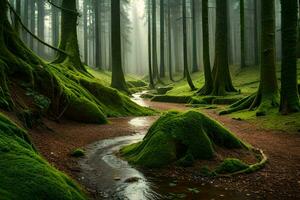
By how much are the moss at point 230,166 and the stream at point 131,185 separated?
2.64ft

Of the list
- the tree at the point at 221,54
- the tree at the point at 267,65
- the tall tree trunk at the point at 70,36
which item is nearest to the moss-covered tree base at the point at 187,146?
the tree at the point at 267,65

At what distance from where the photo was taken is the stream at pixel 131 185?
5.76 metres

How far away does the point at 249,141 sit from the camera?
10438 mm

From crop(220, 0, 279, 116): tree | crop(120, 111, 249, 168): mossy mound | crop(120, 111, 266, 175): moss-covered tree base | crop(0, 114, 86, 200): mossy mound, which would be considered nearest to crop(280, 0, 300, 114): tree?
crop(220, 0, 279, 116): tree

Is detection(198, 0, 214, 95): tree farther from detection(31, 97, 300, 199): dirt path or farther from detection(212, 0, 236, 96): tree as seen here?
detection(31, 97, 300, 199): dirt path

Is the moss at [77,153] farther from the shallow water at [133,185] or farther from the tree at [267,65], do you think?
the tree at [267,65]

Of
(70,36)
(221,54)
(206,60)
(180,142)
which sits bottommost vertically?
(180,142)

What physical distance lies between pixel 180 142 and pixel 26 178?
13.9 feet

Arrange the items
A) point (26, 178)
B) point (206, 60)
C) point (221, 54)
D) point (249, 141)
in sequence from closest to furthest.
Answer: point (26, 178) → point (249, 141) → point (221, 54) → point (206, 60)

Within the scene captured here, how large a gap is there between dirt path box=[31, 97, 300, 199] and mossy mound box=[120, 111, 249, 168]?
1055 millimetres

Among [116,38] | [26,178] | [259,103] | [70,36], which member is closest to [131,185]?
[26,178]

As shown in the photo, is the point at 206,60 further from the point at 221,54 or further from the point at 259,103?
the point at 259,103

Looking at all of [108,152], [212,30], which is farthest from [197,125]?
[212,30]

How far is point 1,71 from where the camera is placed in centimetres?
938
